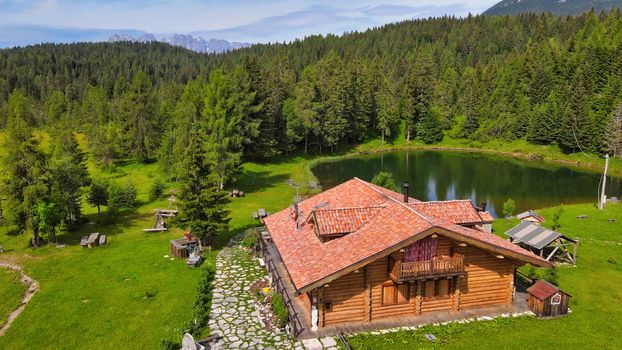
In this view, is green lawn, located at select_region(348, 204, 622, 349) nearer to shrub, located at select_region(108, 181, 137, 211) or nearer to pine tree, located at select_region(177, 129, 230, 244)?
pine tree, located at select_region(177, 129, 230, 244)

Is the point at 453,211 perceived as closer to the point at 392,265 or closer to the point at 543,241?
the point at 392,265

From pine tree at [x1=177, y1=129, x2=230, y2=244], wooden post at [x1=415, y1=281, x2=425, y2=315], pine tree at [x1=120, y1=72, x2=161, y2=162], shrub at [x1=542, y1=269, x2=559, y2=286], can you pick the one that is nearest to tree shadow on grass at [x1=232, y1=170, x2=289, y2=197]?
pine tree at [x1=120, y1=72, x2=161, y2=162]

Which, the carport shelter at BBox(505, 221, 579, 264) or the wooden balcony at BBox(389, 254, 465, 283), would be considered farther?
the carport shelter at BBox(505, 221, 579, 264)

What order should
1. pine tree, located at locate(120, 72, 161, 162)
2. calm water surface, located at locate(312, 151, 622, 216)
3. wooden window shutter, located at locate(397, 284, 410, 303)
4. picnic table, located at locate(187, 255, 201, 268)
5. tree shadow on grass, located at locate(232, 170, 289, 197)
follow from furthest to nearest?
pine tree, located at locate(120, 72, 161, 162) < calm water surface, located at locate(312, 151, 622, 216) < tree shadow on grass, located at locate(232, 170, 289, 197) < picnic table, located at locate(187, 255, 201, 268) < wooden window shutter, located at locate(397, 284, 410, 303)

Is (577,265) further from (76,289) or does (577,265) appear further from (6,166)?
(6,166)

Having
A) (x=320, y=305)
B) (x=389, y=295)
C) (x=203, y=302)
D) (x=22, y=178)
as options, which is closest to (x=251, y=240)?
(x=203, y=302)

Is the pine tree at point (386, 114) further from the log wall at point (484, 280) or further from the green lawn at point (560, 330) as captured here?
the log wall at point (484, 280)

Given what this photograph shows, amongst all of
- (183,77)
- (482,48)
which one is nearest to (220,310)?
(482,48)
